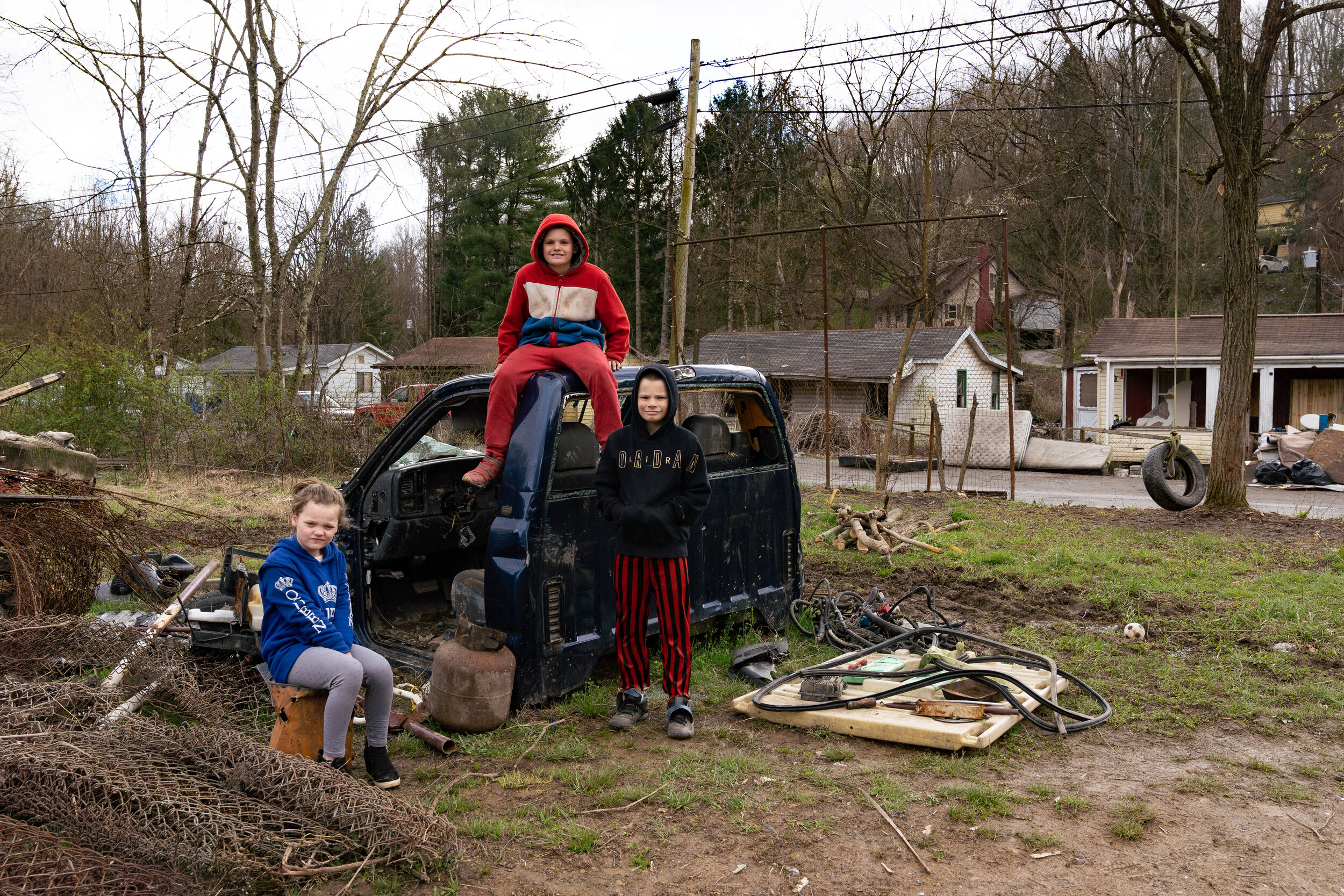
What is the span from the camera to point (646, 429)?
14.8 ft

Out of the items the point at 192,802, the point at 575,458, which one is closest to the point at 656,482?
the point at 575,458

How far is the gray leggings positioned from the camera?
3682 millimetres

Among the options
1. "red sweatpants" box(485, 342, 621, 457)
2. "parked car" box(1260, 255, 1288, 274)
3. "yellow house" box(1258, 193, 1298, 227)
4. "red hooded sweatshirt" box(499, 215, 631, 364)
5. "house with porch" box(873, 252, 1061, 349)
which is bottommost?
"red sweatpants" box(485, 342, 621, 457)

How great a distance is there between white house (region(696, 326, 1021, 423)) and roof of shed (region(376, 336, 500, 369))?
28.5 ft

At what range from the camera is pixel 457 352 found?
40.1 meters

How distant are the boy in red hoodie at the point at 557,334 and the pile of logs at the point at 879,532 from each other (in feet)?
14.1

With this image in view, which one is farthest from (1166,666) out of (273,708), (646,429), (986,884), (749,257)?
(749,257)

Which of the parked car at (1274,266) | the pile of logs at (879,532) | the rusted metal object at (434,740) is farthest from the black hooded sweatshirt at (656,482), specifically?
the parked car at (1274,266)

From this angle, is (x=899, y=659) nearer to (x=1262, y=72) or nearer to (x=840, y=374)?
(x=1262, y=72)

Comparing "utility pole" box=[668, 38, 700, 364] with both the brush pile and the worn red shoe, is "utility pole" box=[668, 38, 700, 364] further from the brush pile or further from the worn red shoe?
the brush pile

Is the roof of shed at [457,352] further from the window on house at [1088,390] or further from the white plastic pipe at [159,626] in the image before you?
the white plastic pipe at [159,626]

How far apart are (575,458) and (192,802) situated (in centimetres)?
231

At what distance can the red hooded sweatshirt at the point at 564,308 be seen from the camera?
509 cm

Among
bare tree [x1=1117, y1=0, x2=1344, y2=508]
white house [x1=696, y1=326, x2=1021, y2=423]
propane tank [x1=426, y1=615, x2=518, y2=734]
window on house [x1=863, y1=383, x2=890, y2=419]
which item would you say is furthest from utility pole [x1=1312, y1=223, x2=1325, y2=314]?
propane tank [x1=426, y1=615, x2=518, y2=734]
